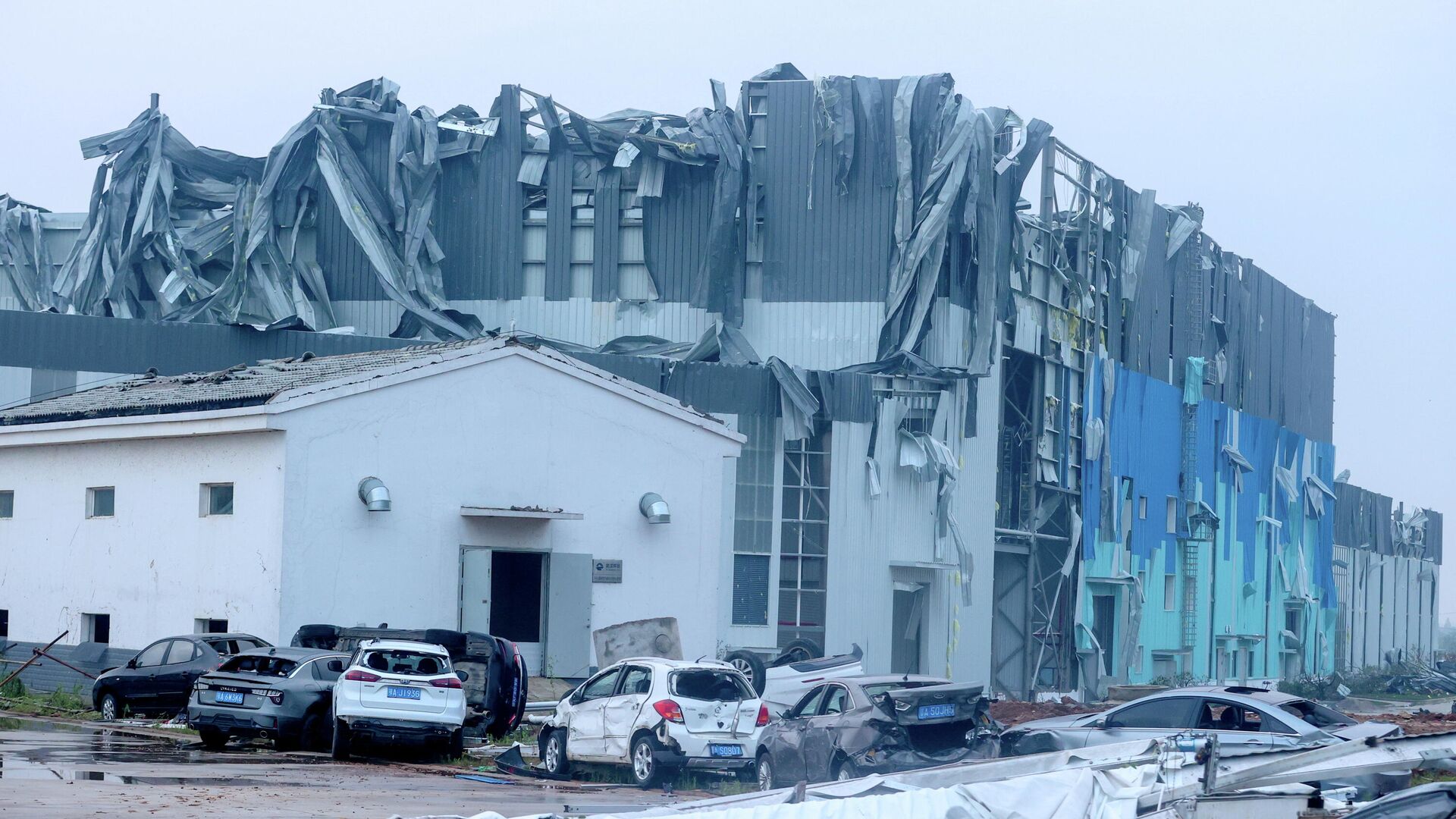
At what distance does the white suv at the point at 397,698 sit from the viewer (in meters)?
19.6

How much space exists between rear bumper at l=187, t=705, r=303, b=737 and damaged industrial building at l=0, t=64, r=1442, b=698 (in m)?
15.1

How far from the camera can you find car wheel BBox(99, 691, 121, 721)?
80.4ft

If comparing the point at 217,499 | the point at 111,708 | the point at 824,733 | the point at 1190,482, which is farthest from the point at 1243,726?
the point at 1190,482

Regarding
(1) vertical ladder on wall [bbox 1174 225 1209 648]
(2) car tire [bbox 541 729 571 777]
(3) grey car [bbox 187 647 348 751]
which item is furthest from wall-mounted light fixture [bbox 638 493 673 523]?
(1) vertical ladder on wall [bbox 1174 225 1209 648]

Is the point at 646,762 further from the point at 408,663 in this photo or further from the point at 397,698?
the point at 408,663

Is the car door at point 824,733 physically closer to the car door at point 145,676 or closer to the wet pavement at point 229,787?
the wet pavement at point 229,787

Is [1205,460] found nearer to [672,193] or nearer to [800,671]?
[672,193]

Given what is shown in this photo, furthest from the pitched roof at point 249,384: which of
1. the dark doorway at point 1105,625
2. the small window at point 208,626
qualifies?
the dark doorway at point 1105,625

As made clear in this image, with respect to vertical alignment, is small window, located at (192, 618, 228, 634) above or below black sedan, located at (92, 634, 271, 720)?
above

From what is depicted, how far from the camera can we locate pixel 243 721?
68.1 feet

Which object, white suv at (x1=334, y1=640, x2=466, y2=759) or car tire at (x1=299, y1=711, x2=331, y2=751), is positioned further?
car tire at (x1=299, y1=711, x2=331, y2=751)

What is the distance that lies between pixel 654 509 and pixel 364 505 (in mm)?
4933

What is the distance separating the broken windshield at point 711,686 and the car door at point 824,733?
1079 millimetres

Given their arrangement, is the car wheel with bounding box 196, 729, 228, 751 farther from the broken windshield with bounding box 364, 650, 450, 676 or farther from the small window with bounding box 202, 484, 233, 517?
the small window with bounding box 202, 484, 233, 517
